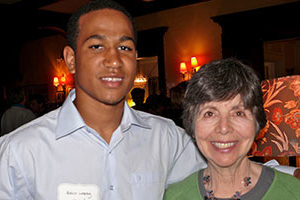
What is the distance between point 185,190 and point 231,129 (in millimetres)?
347

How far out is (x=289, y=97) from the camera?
1.40m

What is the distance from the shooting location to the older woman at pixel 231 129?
1.33 m

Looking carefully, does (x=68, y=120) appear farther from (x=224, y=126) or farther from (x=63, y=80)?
(x=63, y=80)

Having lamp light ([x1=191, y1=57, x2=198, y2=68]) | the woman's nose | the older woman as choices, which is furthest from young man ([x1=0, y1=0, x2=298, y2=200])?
lamp light ([x1=191, y1=57, x2=198, y2=68])

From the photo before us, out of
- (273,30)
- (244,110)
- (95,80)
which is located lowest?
(244,110)

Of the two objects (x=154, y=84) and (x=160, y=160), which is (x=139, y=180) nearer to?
(x=160, y=160)

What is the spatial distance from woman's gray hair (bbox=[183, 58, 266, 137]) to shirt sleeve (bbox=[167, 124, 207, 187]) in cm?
33

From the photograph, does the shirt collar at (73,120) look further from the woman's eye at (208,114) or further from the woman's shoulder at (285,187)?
the woman's shoulder at (285,187)

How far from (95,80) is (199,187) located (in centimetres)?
63

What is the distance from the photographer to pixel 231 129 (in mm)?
1334

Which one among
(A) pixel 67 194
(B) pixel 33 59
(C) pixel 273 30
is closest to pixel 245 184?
(A) pixel 67 194

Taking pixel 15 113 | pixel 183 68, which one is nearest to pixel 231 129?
pixel 15 113

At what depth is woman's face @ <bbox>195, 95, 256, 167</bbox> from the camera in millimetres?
1337

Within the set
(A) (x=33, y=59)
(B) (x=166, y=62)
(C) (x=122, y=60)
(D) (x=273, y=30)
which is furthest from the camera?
(A) (x=33, y=59)
